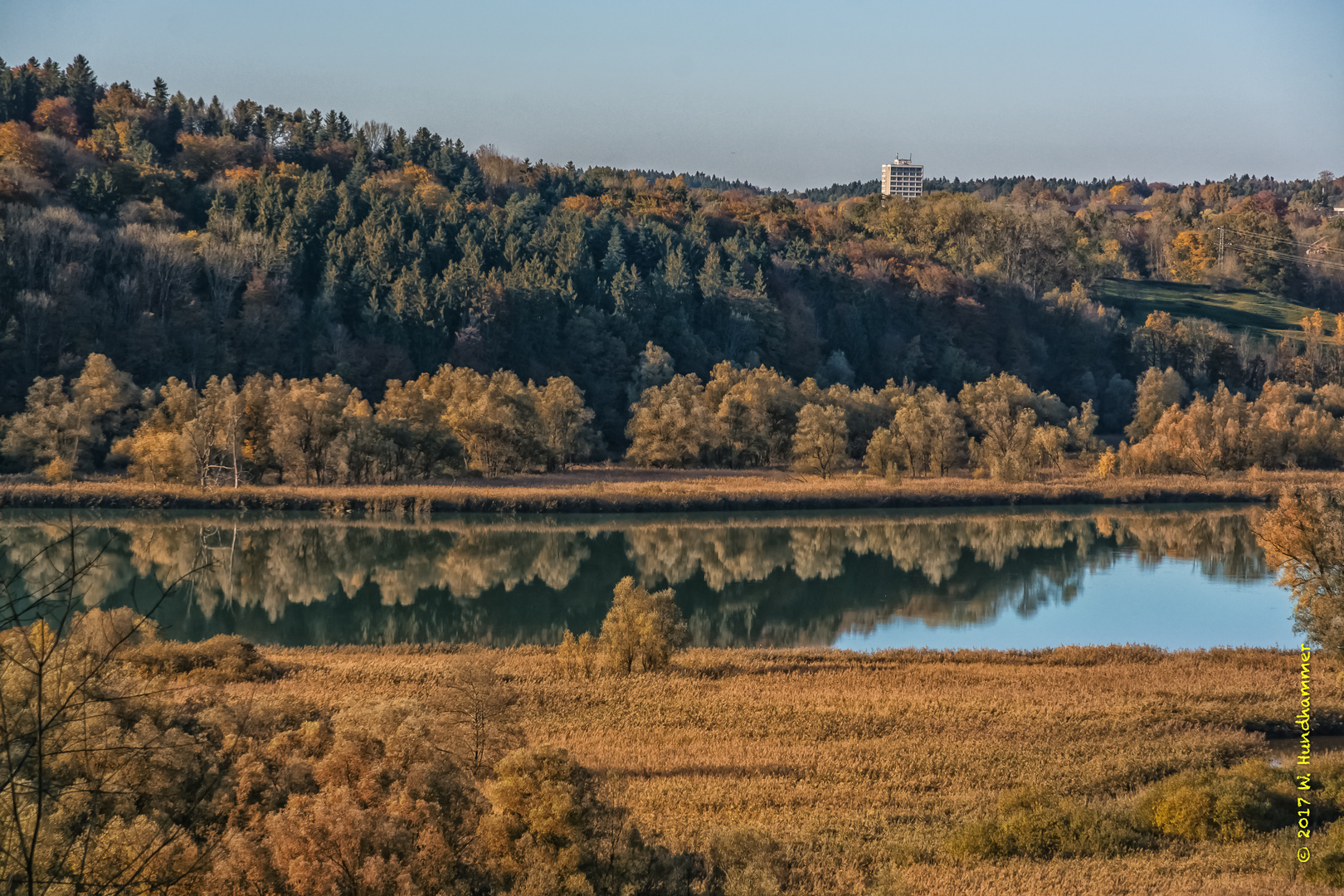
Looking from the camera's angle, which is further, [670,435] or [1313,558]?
[670,435]

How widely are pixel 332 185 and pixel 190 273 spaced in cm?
1516

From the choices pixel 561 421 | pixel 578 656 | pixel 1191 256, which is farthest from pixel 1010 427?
pixel 1191 256

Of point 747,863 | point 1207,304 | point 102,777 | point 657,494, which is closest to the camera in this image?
point 102,777

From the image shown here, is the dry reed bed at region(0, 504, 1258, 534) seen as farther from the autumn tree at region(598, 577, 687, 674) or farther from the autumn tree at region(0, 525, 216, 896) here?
the autumn tree at region(0, 525, 216, 896)

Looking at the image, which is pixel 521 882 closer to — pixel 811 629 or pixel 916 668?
pixel 916 668

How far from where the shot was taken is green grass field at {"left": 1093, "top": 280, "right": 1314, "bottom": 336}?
95875 millimetres

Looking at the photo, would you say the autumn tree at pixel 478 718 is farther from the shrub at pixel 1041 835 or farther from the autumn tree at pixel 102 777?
the shrub at pixel 1041 835

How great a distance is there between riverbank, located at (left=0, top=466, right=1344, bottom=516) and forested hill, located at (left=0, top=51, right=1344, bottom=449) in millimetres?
15549

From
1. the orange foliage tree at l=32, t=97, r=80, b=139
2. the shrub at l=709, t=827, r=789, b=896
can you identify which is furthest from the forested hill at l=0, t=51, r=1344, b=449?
the shrub at l=709, t=827, r=789, b=896

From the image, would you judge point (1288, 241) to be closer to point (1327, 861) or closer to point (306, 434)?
point (306, 434)

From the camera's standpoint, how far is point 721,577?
3003 centimetres

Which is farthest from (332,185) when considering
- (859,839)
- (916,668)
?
(859,839)

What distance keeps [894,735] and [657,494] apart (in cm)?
3030

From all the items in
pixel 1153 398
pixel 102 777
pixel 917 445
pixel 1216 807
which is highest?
pixel 102 777
